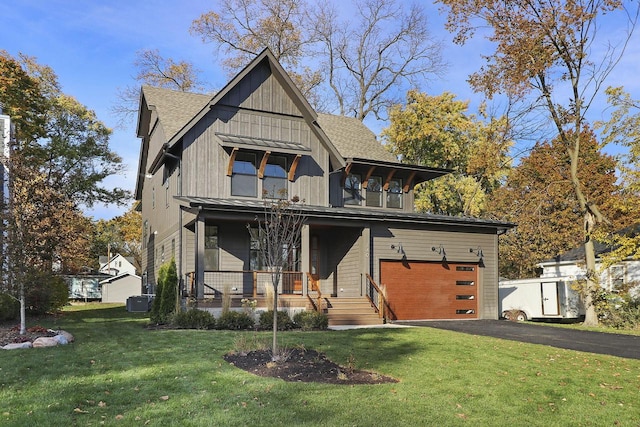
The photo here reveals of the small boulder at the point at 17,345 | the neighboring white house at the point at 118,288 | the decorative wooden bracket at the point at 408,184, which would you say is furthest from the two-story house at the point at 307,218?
the neighboring white house at the point at 118,288

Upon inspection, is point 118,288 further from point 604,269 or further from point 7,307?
point 604,269

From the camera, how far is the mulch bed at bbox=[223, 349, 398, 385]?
7551mm

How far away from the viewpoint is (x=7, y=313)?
15.0 metres

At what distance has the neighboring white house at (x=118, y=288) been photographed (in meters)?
40.6

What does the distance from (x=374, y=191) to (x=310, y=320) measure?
8718 mm

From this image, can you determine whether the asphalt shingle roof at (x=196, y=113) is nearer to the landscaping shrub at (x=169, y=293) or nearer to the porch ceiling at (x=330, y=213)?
the porch ceiling at (x=330, y=213)

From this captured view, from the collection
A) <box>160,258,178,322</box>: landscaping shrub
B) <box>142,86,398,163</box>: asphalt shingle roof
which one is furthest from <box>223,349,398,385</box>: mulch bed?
<box>142,86,398,163</box>: asphalt shingle roof

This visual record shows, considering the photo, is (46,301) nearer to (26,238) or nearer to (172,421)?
(26,238)

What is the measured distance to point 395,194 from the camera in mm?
22234

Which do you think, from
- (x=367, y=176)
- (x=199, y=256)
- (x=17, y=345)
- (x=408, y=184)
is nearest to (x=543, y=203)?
(x=408, y=184)

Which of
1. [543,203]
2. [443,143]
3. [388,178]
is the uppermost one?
[443,143]

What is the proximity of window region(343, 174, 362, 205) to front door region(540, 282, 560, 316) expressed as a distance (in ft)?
27.0

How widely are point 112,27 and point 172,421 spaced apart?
1642 centimetres

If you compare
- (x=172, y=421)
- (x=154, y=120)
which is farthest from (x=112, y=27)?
(x=172, y=421)
